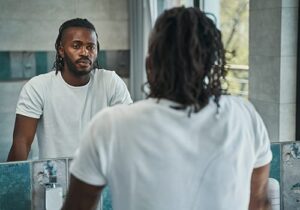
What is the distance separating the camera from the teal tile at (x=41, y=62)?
4.05ft

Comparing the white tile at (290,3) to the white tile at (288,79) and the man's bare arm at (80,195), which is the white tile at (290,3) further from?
the man's bare arm at (80,195)

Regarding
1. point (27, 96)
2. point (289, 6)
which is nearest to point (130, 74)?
point (27, 96)

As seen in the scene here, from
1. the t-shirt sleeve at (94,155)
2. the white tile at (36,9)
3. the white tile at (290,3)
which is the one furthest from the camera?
the white tile at (290,3)

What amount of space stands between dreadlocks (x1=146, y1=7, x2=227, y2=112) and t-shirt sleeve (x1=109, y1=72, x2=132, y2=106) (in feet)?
1.91

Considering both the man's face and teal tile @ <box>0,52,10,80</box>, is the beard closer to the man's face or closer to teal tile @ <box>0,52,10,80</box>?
the man's face

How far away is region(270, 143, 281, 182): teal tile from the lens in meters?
1.41

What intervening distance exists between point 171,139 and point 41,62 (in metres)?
0.71

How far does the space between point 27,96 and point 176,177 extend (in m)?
0.71

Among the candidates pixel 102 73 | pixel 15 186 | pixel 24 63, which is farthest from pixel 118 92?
pixel 15 186

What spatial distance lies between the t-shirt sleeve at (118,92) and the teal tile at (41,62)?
21 cm

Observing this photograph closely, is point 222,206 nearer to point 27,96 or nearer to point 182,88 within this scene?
point 182,88

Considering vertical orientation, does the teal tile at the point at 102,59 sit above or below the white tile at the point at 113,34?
below

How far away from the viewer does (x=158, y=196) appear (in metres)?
0.67

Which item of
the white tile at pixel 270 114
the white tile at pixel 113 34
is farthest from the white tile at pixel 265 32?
the white tile at pixel 113 34
